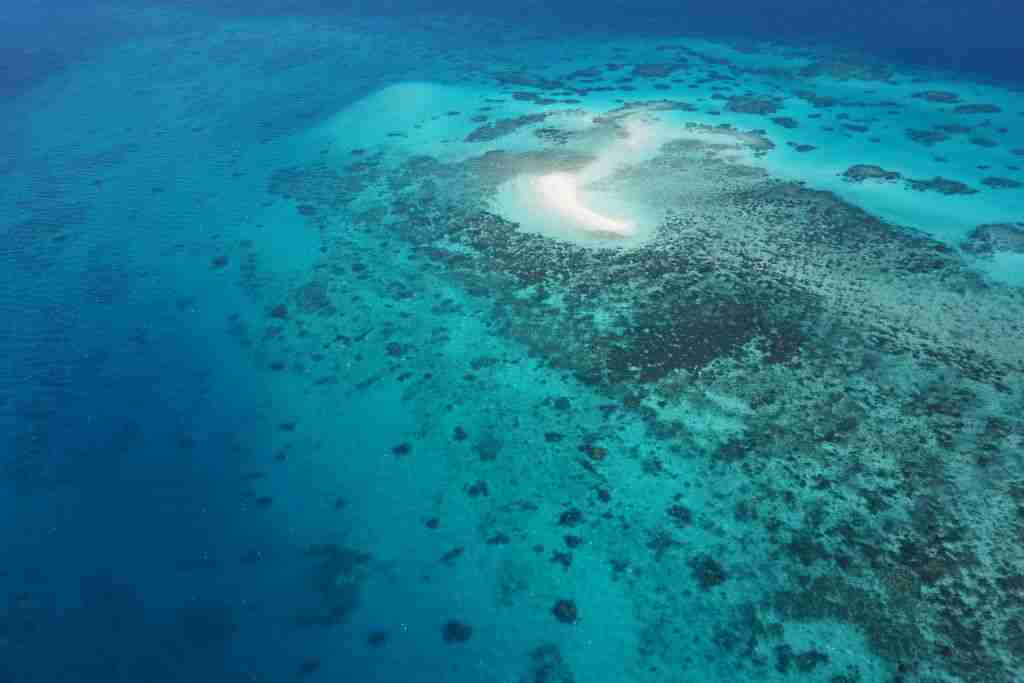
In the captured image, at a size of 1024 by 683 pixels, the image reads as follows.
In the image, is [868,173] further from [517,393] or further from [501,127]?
[517,393]

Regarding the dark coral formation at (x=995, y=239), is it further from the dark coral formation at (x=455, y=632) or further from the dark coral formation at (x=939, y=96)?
the dark coral formation at (x=455, y=632)

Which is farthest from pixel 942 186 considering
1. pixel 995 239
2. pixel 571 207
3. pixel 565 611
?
pixel 565 611

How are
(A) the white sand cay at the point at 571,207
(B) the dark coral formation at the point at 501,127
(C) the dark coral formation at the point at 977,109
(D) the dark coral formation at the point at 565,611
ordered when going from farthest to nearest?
(C) the dark coral formation at the point at 977,109 → (B) the dark coral formation at the point at 501,127 → (A) the white sand cay at the point at 571,207 → (D) the dark coral formation at the point at 565,611

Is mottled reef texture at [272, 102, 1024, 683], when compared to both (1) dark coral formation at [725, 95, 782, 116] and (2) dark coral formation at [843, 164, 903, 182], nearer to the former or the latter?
(2) dark coral formation at [843, 164, 903, 182]

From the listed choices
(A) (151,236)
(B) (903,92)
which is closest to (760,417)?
(A) (151,236)

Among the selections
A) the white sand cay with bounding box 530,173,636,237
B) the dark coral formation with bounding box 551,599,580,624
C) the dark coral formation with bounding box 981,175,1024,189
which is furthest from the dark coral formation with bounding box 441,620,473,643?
the dark coral formation with bounding box 981,175,1024,189

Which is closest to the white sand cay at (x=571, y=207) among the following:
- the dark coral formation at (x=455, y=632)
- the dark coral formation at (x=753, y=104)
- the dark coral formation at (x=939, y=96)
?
the dark coral formation at (x=753, y=104)
